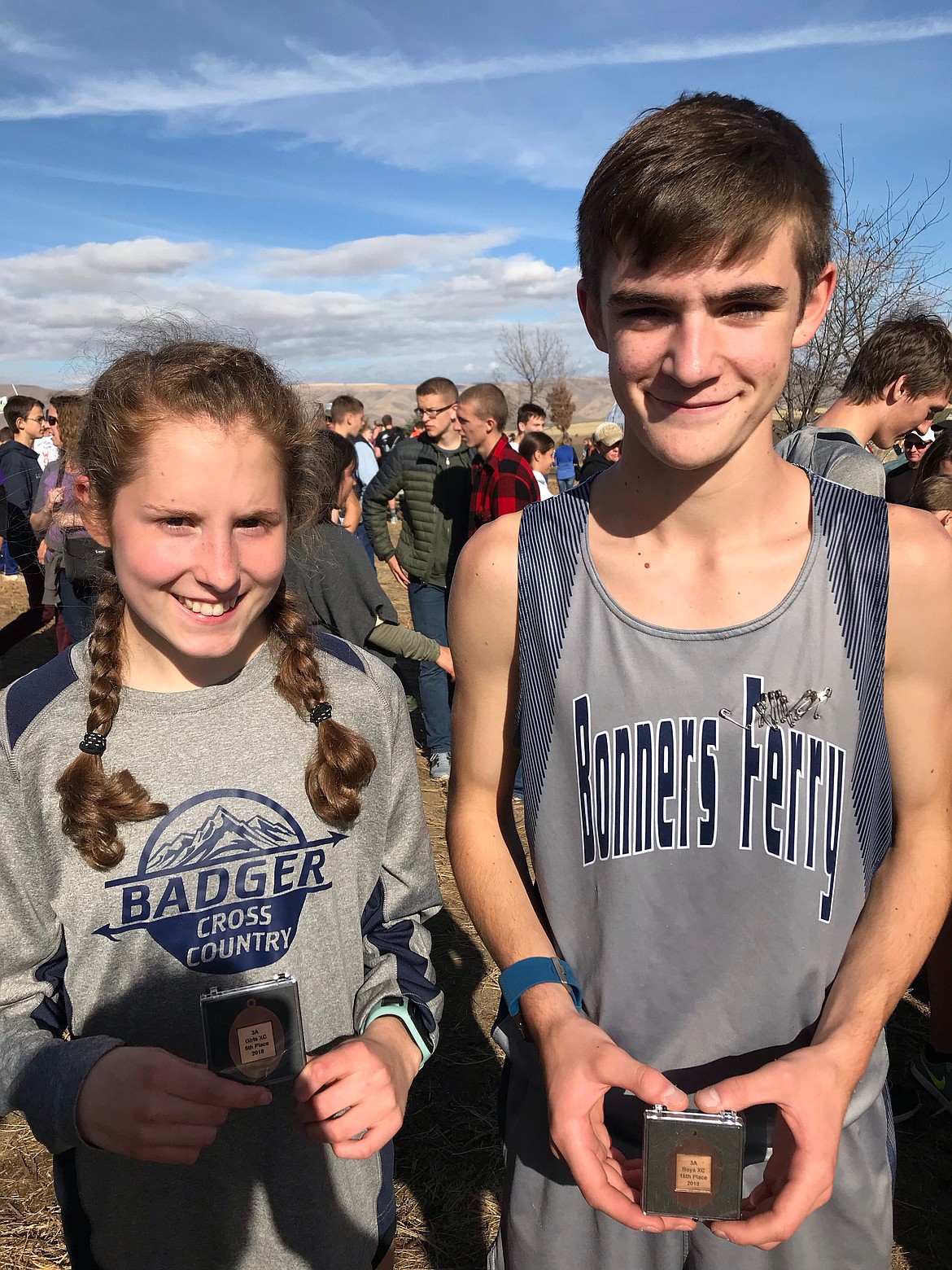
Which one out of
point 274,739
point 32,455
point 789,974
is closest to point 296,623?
point 274,739

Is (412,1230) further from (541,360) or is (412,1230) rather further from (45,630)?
(541,360)

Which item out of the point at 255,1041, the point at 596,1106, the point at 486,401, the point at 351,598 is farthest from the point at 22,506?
the point at 596,1106

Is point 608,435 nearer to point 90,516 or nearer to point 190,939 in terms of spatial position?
point 90,516

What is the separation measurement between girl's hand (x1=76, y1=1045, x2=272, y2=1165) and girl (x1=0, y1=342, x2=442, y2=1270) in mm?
44

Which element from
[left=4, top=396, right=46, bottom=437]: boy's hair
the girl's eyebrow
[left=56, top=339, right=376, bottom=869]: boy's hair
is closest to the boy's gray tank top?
[left=56, top=339, right=376, bottom=869]: boy's hair

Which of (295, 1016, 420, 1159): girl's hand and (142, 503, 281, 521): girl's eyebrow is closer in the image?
(295, 1016, 420, 1159): girl's hand

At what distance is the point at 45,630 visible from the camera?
11.7m

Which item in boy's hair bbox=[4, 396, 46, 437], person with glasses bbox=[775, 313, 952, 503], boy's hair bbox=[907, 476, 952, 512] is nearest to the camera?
boy's hair bbox=[907, 476, 952, 512]

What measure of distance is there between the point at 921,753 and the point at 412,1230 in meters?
2.52

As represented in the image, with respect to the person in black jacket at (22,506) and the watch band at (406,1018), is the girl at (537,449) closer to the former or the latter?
the person in black jacket at (22,506)

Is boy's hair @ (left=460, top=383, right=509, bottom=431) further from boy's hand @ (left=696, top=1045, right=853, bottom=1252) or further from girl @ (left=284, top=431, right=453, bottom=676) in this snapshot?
boy's hand @ (left=696, top=1045, right=853, bottom=1252)

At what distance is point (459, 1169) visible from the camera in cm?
322

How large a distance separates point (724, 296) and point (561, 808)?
0.91m

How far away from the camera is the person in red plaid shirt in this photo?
6.07 meters
